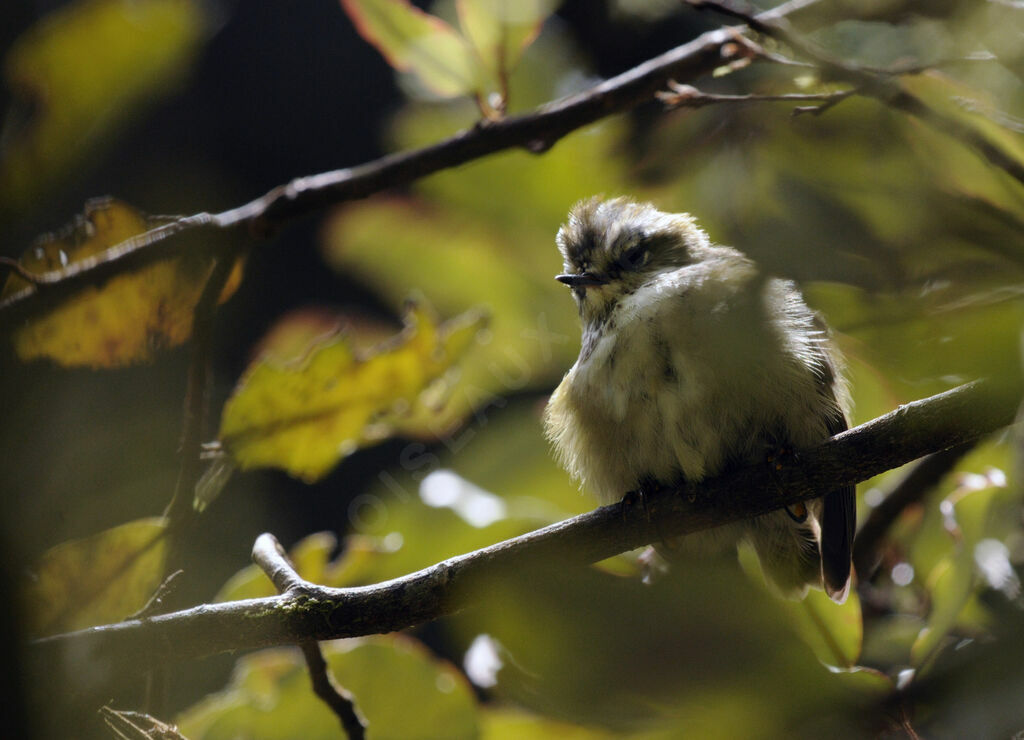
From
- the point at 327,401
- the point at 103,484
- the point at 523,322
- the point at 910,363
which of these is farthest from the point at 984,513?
the point at 103,484

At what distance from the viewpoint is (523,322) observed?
1116 millimetres

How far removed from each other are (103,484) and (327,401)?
0.90ft

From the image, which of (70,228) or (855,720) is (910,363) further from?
(70,228)

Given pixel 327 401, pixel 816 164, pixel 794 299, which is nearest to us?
pixel 816 164

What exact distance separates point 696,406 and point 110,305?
0.76m

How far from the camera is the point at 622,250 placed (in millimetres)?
1562

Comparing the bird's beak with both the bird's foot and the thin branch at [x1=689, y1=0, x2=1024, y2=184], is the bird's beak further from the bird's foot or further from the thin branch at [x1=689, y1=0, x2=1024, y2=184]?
the thin branch at [x1=689, y1=0, x2=1024, y2=184]

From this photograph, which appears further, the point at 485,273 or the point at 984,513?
the point at 485,273

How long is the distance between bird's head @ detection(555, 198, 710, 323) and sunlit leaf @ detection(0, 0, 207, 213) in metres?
0.79

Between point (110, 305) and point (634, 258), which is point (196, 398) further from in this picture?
point (634, 258)

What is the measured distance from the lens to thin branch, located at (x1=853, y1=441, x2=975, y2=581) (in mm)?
Result: 1118

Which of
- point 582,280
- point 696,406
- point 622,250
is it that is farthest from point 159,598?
point 622,250

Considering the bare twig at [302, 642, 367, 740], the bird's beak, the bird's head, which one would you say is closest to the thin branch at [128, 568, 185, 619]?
the bare twig at [302, 642, 367, 740]

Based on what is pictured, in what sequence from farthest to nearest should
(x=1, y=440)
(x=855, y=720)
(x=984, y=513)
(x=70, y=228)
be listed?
(x=70, y=228)
(x=984, y=513)
(x=1, y=440)
(x=855, y=720)
